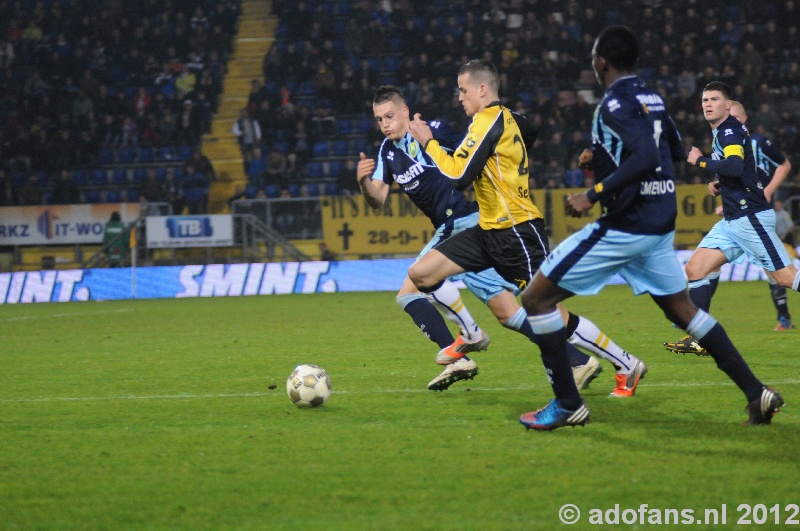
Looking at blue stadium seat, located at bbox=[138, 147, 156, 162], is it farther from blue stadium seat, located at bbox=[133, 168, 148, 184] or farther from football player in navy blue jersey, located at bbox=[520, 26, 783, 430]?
football player in navy blue jersey, located at bbox=[520, 26, 783, 430]

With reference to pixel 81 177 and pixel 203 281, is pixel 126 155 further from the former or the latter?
pixel 203 281

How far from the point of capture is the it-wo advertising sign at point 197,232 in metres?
22.0

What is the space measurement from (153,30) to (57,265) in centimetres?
1003

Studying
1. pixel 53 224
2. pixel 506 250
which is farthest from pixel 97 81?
pixel 506 250

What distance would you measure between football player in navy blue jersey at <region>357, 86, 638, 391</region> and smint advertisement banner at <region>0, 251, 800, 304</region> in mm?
13390

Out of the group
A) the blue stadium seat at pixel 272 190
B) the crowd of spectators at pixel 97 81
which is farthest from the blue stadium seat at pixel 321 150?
the crowd of spectators at pixel 97 81

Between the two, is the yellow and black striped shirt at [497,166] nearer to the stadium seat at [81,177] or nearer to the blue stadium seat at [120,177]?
the blue stadium seat at [120,177]

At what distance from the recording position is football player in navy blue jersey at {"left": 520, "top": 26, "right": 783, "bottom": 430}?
17.0 feet

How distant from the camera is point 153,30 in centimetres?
2991

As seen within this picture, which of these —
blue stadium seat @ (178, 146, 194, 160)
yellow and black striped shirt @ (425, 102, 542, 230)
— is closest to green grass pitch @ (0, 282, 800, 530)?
yellow and black striped shirt @ (425, 102, 542, 230)

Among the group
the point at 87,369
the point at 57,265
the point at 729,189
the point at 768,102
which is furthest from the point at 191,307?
the point at 768,102

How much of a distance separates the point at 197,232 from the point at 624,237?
17.7 m

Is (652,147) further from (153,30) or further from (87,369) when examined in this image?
(153,30)

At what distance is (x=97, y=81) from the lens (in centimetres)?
2859
